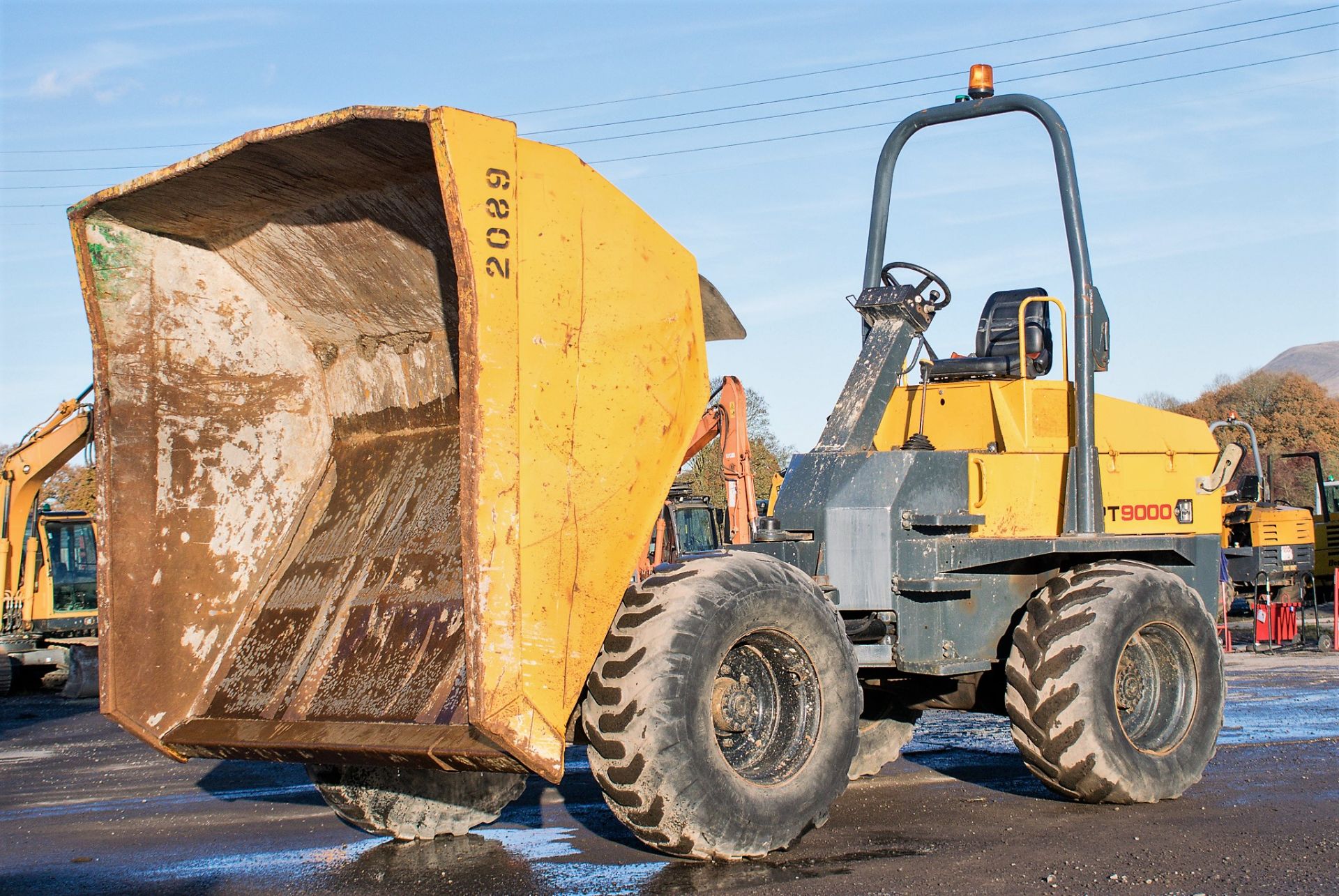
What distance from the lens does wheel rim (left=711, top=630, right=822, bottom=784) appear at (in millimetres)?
5633

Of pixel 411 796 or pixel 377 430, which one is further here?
pixel 377 430

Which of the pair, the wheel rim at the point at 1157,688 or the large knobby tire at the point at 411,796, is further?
the wheel rim at the point at 1157,688

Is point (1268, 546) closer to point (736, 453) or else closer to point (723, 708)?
point (736, 453)

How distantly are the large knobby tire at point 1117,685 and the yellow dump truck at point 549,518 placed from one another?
2cm

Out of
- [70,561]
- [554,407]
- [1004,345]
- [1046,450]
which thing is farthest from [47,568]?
[554,407]

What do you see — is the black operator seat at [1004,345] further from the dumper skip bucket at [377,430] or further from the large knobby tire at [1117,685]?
the dumper skip bucket at [377,430]

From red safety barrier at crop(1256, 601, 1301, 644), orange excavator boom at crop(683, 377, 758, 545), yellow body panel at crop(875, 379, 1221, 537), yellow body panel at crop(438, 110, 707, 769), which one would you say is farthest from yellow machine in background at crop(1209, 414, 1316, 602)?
yellow body panel at crop(438, 110, 707, 769)

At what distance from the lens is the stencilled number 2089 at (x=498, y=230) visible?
488cm

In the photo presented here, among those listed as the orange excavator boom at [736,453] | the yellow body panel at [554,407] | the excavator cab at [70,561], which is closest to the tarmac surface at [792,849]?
the yellow body panel at [554,407]

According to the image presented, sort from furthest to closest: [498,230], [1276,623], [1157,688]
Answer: [1276,623] → [1157,688] → [498,230]

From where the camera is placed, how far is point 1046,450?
7414 mm

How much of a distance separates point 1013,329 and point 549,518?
4.04 m

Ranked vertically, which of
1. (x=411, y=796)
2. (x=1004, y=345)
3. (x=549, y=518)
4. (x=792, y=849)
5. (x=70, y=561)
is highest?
(x=1004, y=345)

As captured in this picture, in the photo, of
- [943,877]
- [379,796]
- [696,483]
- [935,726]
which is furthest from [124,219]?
[696,483]
